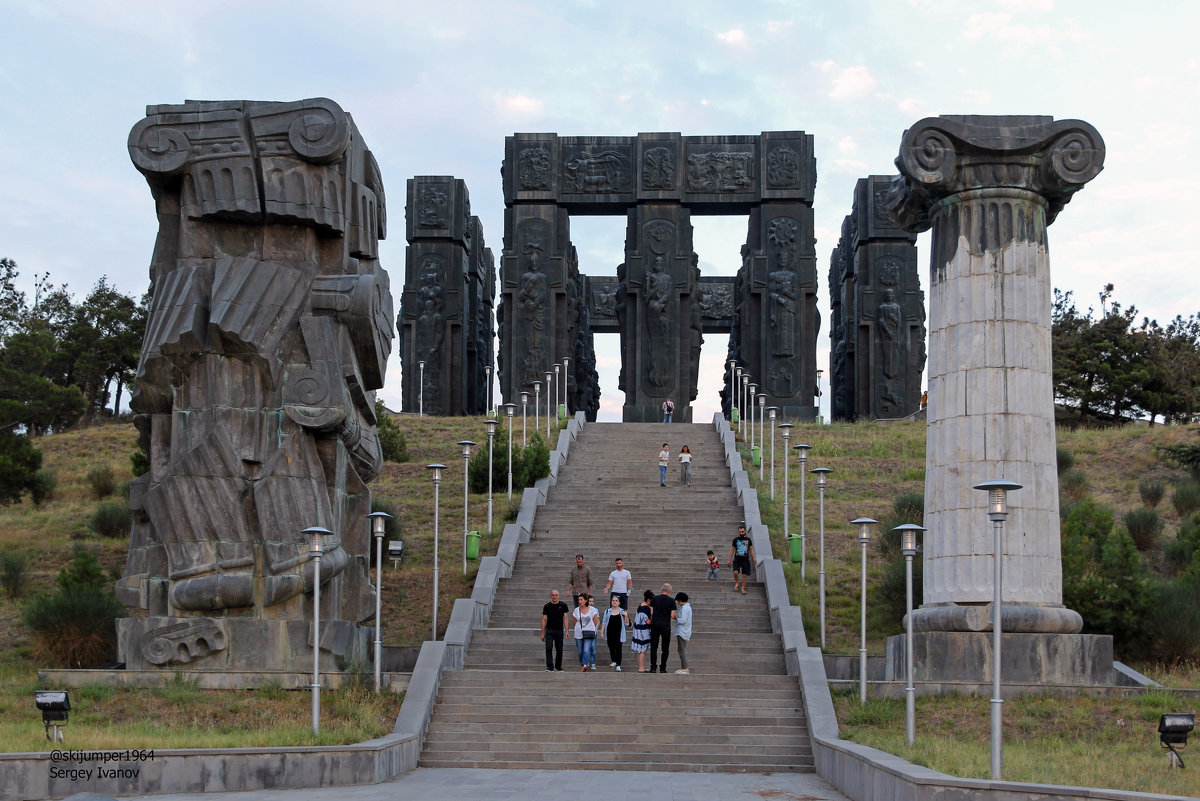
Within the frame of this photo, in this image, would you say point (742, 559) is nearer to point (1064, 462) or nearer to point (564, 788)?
point (564, 788)

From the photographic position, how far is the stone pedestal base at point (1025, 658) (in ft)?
58.4

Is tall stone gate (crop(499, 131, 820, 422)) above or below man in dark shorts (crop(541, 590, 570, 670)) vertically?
above

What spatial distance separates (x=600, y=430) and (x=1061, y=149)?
1893 cm

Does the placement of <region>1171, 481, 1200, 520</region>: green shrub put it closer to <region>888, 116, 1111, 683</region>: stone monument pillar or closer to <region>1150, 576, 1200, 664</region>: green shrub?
<region>1150, 576, 1200, 664</region>: green shrub

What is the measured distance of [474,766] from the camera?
16.0m

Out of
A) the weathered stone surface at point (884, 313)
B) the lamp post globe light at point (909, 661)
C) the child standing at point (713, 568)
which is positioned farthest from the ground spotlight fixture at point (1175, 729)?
Answer: the weathered stone surface at point (884, 313)

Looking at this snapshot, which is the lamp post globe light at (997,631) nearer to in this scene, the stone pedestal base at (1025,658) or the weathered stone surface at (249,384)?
the stone pedestal base at (1025,658)

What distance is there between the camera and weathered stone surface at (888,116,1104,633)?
18500 millimetres

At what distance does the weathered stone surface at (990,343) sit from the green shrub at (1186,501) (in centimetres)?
1259

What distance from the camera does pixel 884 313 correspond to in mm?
47031

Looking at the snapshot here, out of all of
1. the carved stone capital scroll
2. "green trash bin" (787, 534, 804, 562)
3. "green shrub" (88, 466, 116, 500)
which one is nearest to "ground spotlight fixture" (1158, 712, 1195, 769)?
the carved stone capital scroll

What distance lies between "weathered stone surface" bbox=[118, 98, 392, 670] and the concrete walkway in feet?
13.3

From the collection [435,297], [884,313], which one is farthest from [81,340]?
[884,313]

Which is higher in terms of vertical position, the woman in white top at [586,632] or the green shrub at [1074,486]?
the green shrub at [1074,486]
